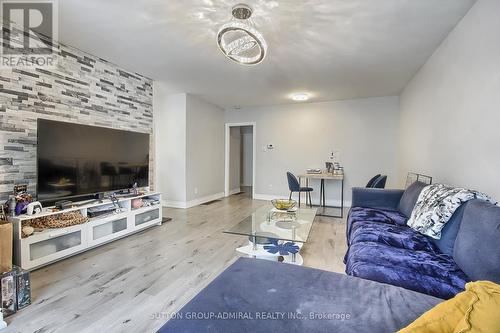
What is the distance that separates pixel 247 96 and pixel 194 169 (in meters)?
1.98

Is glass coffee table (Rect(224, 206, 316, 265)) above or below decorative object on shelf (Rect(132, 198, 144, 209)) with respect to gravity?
below

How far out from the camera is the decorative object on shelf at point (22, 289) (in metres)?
1.72

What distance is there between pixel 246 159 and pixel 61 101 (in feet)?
20.4

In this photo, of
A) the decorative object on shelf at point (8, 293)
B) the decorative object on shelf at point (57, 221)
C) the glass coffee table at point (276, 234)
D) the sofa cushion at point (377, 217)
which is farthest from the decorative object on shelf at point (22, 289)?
the sofa cushion at point (377, 217)

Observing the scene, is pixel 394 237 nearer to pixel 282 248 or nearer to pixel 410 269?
pixel 410 269

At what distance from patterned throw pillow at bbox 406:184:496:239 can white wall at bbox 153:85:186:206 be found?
4.13 metres

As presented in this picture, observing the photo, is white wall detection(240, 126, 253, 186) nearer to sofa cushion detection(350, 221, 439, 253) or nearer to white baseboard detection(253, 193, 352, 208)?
white baseboard detection(253, 193, 352, 208)

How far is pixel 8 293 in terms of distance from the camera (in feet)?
5.48

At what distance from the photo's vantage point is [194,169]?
533cm

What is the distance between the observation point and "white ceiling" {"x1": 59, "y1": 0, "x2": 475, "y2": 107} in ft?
7.21

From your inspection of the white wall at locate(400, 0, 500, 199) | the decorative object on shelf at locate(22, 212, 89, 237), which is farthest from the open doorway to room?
the decorative object on shelf at locate(22, 212, 89, 237)

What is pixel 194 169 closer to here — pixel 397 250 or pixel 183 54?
pixel 183 54

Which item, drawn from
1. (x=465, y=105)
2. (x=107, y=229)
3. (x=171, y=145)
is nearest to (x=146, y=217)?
(x=107, y=229)

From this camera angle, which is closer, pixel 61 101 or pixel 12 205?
pixel 12 205
